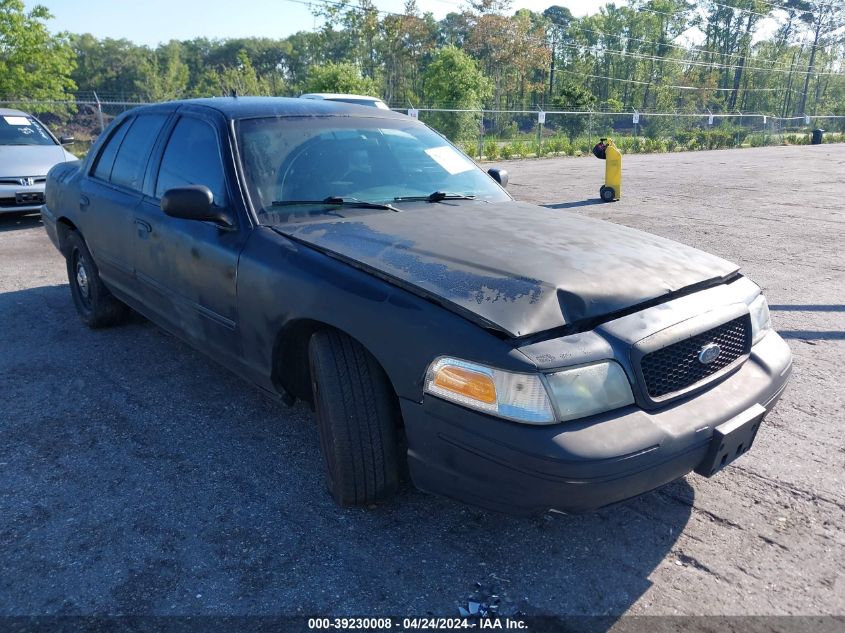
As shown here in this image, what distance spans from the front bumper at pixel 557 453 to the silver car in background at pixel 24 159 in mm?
8186

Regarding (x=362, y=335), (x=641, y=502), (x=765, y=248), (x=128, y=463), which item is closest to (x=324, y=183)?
(x=362, y=335)

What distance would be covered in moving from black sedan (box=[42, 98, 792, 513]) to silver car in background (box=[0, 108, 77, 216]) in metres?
6.41

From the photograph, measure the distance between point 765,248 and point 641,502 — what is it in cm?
630

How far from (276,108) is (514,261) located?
1.86 meters

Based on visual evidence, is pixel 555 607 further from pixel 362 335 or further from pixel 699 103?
pixel 699 103


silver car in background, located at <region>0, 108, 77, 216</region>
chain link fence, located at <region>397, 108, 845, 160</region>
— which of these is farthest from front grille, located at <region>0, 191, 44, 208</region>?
chain link fence, located at <region>397, 108, 845, 160</region>

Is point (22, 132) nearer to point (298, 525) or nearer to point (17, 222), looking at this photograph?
point (17, 222)

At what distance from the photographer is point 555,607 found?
216 cm

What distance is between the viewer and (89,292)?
15.9 feet

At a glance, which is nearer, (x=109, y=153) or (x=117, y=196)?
(x=117, y=196)

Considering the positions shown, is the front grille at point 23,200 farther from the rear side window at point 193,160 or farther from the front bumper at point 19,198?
the rear side window at point 193,160

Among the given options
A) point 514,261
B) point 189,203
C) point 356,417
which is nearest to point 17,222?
point 189,203

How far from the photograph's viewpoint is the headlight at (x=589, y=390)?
202 centimetres

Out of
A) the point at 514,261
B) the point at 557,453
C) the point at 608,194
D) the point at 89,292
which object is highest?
the point at 514,261
